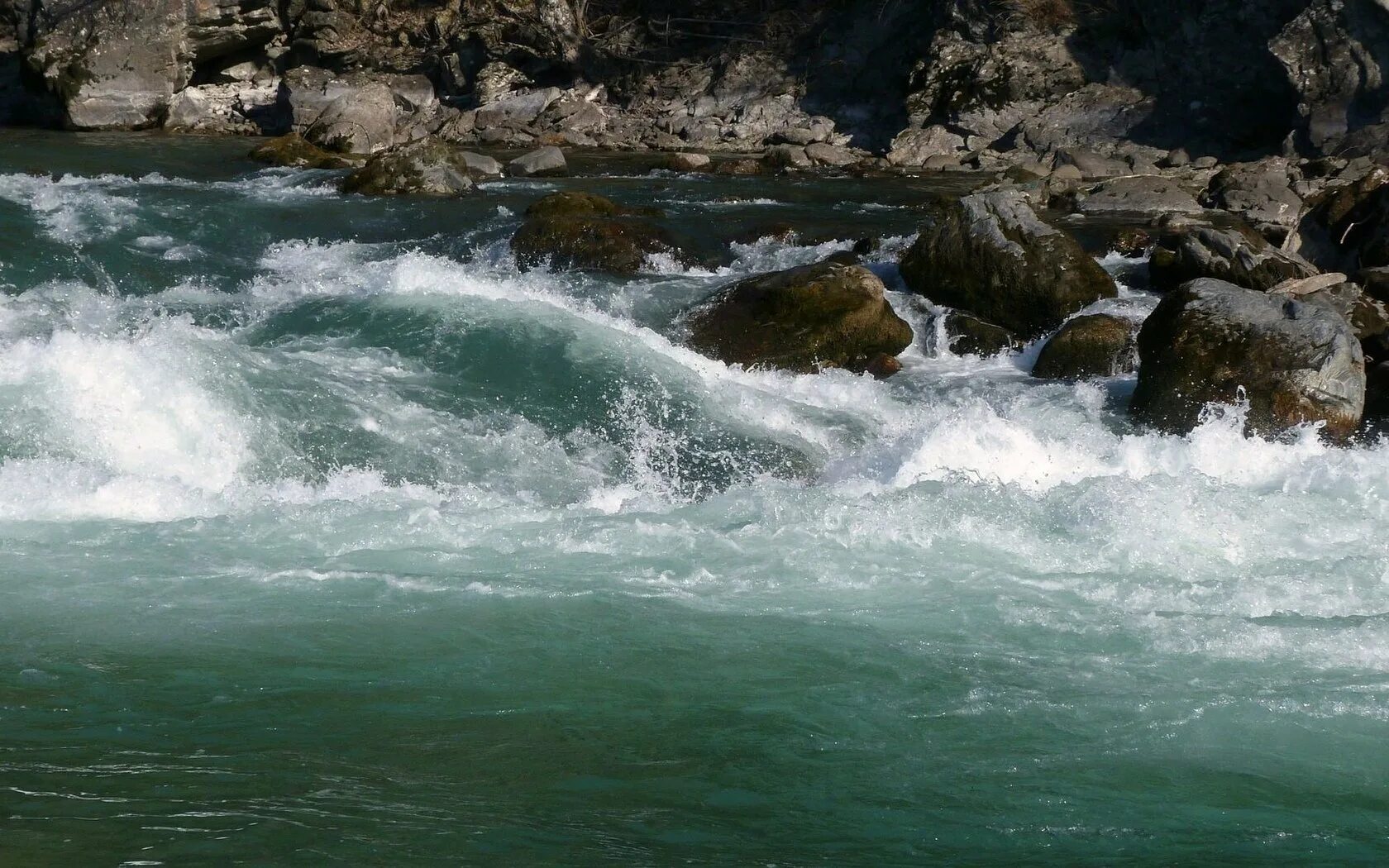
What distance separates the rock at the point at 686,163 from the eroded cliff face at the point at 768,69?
11.4 feet

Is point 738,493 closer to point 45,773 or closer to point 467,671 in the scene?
point 467,671

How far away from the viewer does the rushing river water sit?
3.84 meters

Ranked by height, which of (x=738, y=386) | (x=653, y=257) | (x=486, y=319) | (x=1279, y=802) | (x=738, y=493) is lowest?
(x=1279, y=802)

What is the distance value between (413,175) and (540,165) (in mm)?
3840

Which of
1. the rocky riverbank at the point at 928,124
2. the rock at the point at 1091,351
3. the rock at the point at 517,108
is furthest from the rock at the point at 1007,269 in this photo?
the rock at the point at 517,108

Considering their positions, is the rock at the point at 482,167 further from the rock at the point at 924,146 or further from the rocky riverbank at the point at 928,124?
the rock at the point at 924,146

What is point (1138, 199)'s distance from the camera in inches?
640

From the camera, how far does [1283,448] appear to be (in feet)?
27.5

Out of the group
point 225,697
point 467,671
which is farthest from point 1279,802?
point 225,697

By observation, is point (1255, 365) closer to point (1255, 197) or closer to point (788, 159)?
point (1255, 197)

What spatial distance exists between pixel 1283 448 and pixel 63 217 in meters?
10.9

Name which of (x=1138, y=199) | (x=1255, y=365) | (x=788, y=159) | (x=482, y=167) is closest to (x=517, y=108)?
(x=788, y=159)

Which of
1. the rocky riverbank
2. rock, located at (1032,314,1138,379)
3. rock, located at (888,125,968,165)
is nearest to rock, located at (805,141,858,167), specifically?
the rocky riverbank

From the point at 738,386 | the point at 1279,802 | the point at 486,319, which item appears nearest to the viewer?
the point at 1279,802
